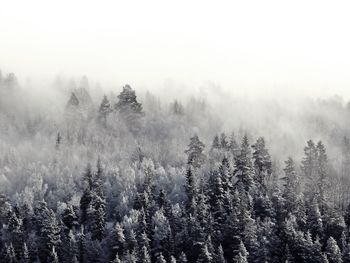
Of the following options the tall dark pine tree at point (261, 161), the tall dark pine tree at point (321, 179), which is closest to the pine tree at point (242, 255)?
the tall dark pine tree at point (321, 179)

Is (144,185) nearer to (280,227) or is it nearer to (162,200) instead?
(162,200)

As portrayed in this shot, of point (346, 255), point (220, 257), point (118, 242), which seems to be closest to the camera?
point (220, 257)

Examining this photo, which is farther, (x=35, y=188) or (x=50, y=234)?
(x=35, y=188)

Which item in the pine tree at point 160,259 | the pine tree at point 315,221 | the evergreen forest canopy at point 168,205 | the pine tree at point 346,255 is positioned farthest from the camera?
the pine tree at point 315,221

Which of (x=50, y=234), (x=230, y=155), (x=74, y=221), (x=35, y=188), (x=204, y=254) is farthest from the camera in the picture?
(x=230, y=155)

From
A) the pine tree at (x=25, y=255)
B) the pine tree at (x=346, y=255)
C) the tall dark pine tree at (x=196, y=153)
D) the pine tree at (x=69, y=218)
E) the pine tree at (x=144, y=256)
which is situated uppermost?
the tall dark pine tree at (x=196, y=153)

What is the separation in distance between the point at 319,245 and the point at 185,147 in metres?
67.7

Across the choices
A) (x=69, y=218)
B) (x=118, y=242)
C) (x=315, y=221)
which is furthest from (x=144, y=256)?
(x=315, y=221)

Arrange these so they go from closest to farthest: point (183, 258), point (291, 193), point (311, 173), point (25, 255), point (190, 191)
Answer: point (183, 258) < point (25, 255) < point (291, 193) < point (190, 191) < point (311, 173)

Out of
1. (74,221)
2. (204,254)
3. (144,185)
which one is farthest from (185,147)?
(204,254)

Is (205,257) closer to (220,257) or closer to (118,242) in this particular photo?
(220,257)

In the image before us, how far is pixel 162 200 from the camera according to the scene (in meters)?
122

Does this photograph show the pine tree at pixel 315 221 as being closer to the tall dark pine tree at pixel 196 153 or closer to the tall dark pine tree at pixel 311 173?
the tall dark pine tree at pixel 311 173

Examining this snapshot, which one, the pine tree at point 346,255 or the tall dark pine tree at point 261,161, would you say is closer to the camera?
the pine tree at point 346,255
